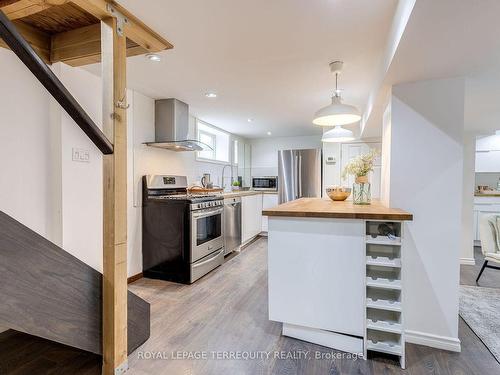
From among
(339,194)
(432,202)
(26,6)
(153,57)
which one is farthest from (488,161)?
(26,6)

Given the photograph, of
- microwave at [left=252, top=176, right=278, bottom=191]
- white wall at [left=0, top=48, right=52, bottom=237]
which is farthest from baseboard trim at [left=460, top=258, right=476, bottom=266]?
white wall at [left=0, top=48, right=52, bottom=237]

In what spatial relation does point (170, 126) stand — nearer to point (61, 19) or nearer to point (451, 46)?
point (61, 19)

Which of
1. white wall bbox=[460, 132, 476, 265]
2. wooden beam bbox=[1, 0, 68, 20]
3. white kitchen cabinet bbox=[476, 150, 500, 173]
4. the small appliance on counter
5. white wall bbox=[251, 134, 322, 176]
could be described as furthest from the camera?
white wall bbox=[251, 134, 322, 176]

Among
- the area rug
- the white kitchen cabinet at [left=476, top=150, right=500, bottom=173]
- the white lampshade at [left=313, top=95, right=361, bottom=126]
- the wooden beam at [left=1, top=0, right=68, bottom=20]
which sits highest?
the wooden beam at [left=1, top=0, right=68, bottom=20]

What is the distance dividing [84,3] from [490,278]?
14.9 ft

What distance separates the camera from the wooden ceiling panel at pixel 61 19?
1.55 m

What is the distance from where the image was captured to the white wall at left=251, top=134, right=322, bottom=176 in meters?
5.66

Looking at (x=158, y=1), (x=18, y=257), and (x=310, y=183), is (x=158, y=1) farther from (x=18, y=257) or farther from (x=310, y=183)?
(x=310, y=183)

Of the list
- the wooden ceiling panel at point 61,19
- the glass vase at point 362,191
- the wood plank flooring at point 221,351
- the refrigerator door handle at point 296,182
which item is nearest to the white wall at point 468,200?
the wood plank flooring at point 221,351

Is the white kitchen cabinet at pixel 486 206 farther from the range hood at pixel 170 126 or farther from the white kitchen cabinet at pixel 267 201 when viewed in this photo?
the range hood at pixel 170 126

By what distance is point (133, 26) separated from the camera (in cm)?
160

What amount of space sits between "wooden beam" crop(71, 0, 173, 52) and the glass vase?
1.95 metres

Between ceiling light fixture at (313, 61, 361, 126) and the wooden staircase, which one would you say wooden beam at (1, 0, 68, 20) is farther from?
ceiling light fixture at (313, 61, 361, 126)

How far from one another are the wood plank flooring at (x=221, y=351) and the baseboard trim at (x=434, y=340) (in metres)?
0.05
